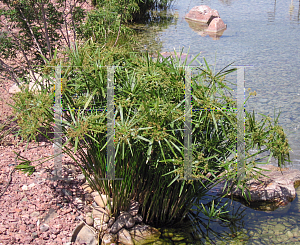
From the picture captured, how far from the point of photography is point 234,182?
3.34m

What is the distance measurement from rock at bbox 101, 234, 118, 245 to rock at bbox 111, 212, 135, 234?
54 mm

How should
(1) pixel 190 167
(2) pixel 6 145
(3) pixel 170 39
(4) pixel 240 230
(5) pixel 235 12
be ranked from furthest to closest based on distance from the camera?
(5) pixel 235 12 < (3) pixel 170 39 < (2) pixel 6 145 < (4) pixel 240 230 < (1) pixel 190 167

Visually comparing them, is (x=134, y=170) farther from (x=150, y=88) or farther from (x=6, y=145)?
(x=6, y=145)

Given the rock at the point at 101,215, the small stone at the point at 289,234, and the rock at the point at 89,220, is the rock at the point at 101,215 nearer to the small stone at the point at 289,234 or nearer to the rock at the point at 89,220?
the rock at the point at 89,220

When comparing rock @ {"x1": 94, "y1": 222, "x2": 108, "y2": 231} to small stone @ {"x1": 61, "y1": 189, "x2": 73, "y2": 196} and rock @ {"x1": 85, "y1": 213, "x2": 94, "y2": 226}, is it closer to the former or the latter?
rock @ {"x1": 85, "y1": 213, "x2": 94, "y2": 226}

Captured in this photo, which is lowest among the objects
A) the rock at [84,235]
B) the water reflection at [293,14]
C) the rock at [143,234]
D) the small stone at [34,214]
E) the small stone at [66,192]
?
the rock at [143,234]

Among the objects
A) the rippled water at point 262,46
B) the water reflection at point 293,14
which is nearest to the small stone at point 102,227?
the rippled water at point 262,46

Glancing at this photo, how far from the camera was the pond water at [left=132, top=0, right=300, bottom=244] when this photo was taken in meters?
3.96

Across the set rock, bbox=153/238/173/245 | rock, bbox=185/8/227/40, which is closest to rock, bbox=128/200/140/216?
rock, bbox=153/238/173/245

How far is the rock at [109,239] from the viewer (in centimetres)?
352

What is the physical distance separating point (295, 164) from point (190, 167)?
3.21 m

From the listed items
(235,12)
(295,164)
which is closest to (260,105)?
(295,164)

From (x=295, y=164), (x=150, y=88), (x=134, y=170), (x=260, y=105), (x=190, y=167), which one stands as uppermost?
(x=150, y=88)

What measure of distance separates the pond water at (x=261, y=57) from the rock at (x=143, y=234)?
0.68 metres
